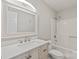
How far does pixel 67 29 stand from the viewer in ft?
7.46

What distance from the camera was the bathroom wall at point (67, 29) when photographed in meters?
2.14

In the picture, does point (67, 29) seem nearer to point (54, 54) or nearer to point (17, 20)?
point (54, 54)

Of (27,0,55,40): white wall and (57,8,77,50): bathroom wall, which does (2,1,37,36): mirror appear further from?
(57,8,77,50): bathroom wall

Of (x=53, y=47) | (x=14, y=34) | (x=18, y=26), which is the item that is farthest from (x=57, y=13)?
(x=14, y=34)

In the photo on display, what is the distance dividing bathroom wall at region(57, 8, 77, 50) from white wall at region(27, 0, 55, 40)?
1.15 ft

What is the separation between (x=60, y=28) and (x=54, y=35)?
30cm

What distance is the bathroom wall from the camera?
2145 millimetres

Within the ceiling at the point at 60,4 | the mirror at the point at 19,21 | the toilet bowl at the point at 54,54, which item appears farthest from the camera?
the ceiling at the point at 60,4

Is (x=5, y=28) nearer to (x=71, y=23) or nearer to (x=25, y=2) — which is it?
(x=25, y=2)

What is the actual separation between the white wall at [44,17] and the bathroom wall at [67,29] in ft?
1.15

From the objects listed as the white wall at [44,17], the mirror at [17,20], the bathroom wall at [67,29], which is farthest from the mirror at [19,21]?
the bathroom wall at [67,29]

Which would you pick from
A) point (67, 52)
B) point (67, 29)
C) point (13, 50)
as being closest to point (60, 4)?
point (67, 29)

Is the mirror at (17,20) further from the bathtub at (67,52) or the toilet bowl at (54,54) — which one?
the bathtub at (67,52)

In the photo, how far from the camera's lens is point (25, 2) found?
5.15 feet
